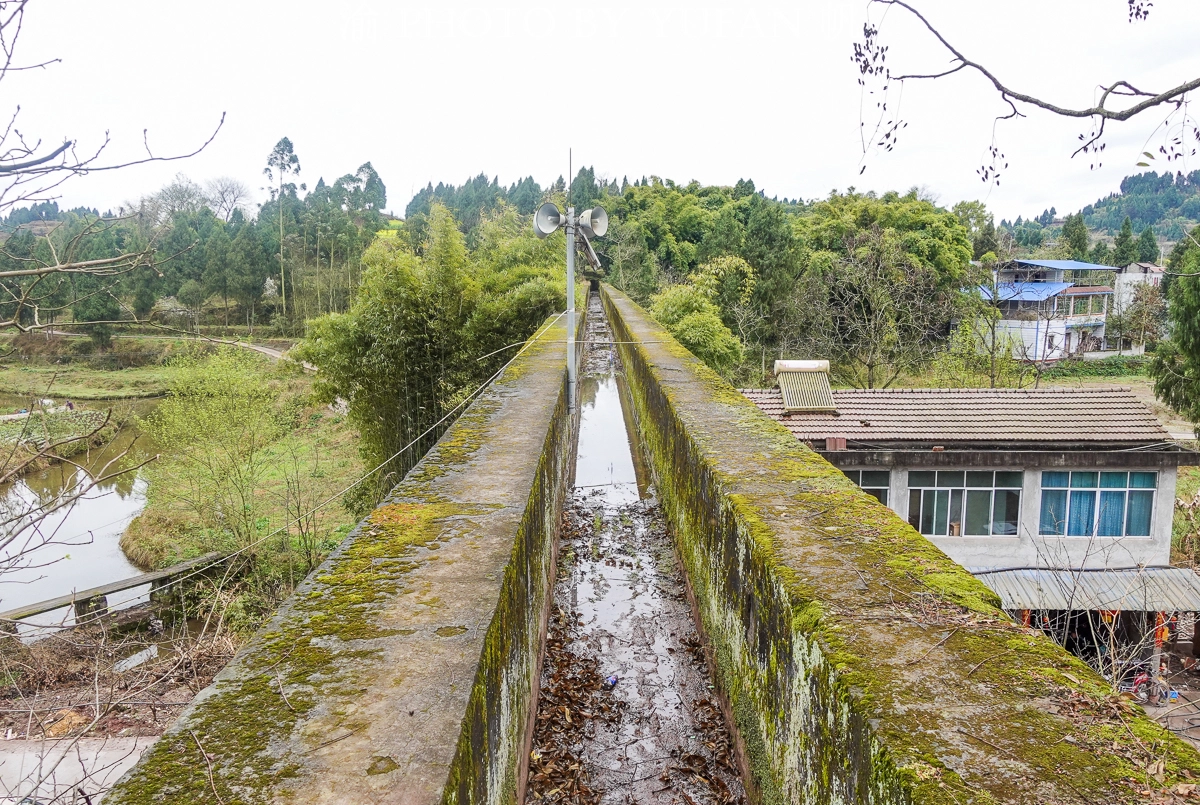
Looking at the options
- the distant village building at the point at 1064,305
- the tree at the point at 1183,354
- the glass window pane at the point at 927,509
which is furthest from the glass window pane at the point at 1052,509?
the distant village building at the point at 1064,305

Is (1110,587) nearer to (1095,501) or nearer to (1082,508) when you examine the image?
(1082,508)

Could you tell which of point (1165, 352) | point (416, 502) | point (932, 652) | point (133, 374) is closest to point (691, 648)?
point (416, 502)

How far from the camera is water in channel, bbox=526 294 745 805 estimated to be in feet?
10.5

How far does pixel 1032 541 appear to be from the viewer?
1318 centimetres

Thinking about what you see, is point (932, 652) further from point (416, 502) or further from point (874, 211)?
point (874, 211)

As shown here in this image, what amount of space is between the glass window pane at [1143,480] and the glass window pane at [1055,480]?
4.05 ft

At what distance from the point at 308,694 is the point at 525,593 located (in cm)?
146

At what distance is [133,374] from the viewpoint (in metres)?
27.1

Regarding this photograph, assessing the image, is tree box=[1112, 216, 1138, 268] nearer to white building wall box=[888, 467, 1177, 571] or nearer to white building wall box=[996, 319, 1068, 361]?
white building wall box=[996, 319, 1068, 361]

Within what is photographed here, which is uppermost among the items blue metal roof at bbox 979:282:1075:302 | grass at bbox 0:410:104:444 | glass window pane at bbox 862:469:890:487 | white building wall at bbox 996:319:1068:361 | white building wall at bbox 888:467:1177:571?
blue metal roof at bbox 979:282:1075:302

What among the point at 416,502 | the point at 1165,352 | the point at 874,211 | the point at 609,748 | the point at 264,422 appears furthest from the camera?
the point at 874,211

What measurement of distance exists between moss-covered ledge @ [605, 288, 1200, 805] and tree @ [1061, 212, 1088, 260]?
64.5 metres

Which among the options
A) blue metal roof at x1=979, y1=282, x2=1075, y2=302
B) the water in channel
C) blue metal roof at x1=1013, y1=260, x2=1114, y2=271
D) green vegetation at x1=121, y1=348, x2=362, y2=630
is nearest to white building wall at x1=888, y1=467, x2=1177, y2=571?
the water in channel

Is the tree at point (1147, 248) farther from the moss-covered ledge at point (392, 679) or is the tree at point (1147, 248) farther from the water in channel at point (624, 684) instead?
the moss-covered ledge at point (392, 679)
